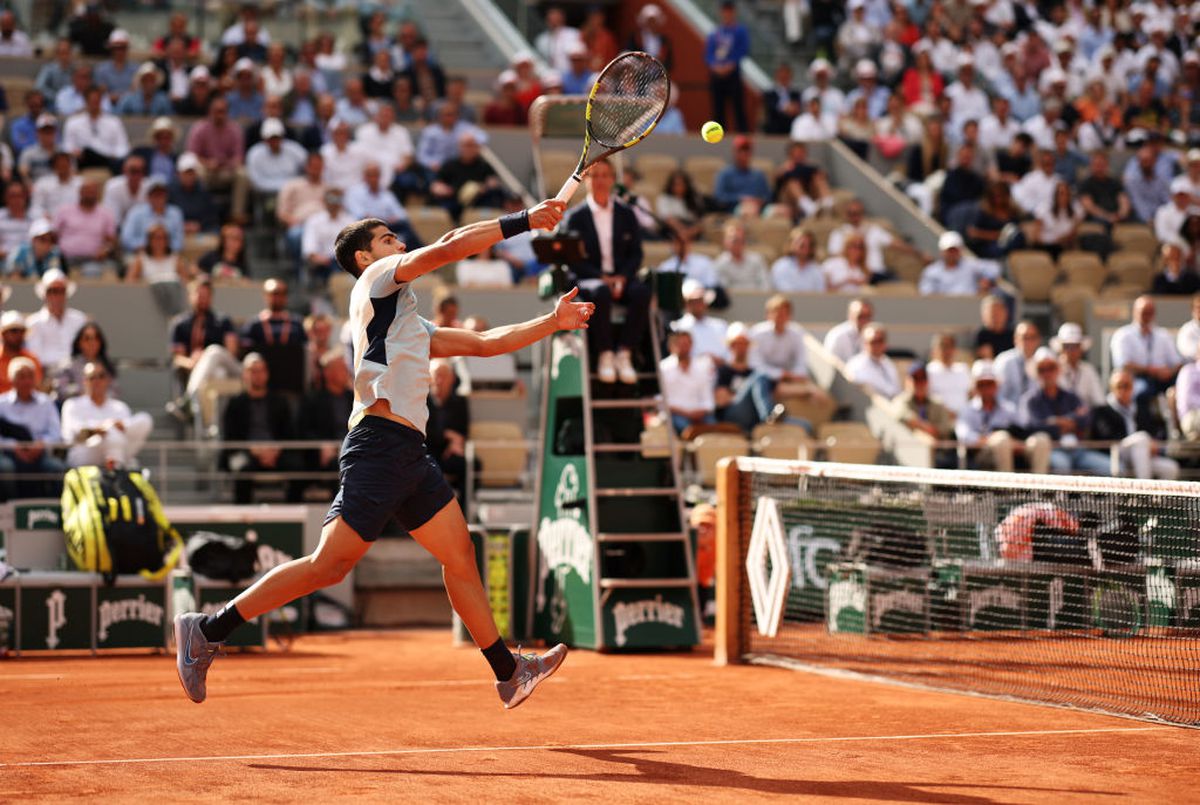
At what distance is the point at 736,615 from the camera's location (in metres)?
11.5

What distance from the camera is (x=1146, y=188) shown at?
23.2 meters

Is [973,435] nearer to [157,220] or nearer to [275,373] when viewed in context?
[275,373]

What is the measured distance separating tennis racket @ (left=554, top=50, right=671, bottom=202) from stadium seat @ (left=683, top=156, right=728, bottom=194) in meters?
13.1

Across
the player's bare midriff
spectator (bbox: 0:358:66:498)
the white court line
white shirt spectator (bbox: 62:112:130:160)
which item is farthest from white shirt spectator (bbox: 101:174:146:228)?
the white court line

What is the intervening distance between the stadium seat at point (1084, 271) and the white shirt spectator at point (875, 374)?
4.40 metres

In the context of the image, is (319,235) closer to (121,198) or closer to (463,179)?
(121,198)

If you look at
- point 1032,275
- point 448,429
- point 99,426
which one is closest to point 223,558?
point 99,426

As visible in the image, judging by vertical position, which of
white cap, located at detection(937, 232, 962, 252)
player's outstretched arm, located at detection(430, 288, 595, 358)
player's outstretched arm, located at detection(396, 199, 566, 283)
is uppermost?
white cap, located at detection(937, 232, 962, 252)

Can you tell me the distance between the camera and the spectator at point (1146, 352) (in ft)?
58.9

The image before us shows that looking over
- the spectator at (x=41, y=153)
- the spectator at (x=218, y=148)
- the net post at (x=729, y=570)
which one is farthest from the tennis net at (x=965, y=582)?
the spectator at (x=41, y=153)

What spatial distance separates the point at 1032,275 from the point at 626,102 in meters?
12.9

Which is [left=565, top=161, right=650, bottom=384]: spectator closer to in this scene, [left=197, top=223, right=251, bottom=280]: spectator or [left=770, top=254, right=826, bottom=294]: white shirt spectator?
[left=197, top=223, right=251, bottom=280]: spectator

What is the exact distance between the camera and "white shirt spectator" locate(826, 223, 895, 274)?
67.2 feet

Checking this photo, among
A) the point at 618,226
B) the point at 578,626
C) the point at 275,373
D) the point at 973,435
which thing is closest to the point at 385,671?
the point at 578,626
